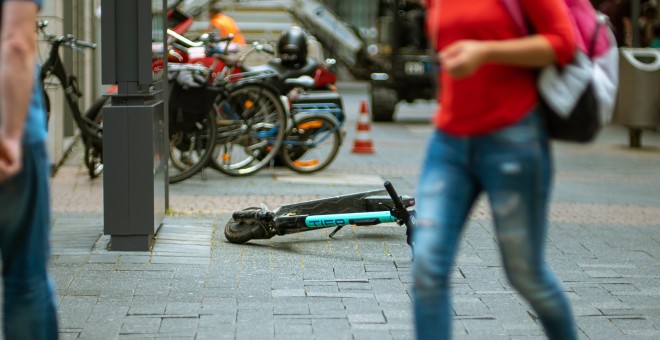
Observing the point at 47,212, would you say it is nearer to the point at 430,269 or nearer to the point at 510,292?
the point at 430,269

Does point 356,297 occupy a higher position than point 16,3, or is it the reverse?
point 16,3

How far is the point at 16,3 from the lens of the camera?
3.03m

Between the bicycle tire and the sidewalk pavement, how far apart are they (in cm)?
6

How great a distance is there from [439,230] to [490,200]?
18cm

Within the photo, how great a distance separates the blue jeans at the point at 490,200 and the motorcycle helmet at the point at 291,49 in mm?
8950

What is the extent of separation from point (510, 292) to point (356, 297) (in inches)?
29.6

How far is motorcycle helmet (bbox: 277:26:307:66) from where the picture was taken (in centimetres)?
1228

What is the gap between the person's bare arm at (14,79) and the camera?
297 cm

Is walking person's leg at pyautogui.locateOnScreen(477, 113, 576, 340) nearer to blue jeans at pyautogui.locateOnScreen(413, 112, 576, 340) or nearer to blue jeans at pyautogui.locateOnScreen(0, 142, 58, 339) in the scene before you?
blue jeans at pyautogui.locateOnScreen(413, 112, 576, 340)

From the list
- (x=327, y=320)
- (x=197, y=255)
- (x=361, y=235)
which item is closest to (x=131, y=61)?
(x=197, y=255)

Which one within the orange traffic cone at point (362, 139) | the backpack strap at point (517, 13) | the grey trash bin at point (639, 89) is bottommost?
the orange traffic cone at point (362, 139)

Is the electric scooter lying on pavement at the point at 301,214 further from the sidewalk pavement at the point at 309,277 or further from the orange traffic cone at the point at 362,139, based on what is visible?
the orange traffic cone at the point at 362,139

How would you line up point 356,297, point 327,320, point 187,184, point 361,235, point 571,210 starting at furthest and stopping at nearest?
point 187,184
point 571,210
point 361,235
point 356,297
point 327,320

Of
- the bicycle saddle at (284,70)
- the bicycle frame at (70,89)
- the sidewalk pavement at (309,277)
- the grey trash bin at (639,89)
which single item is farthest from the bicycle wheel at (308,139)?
the grey trash bin at (639,89)
